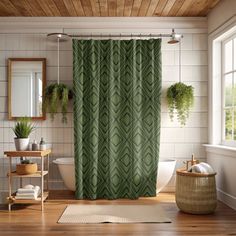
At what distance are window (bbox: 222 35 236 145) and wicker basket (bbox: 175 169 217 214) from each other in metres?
0.83

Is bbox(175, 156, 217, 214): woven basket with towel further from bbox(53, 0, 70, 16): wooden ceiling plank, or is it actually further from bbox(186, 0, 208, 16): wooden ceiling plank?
bbox(53, 0, 70, 16): wooden ceiling plank

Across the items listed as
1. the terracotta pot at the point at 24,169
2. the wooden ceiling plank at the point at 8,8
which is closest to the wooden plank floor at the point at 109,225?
the terracotta pot at the point at 24,169

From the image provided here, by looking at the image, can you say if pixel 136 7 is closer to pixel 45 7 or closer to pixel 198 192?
pixel 45 7

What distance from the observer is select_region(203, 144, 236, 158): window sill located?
4.34 meters

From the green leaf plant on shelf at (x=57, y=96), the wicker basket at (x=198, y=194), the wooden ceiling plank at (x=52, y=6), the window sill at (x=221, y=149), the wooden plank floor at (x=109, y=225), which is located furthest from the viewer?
the green leaf plant on shelf at (x=57, y=96)

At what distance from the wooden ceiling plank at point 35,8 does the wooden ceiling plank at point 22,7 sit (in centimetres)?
5

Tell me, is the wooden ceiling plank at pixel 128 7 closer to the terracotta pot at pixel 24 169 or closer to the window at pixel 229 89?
the window at pixel 229 89

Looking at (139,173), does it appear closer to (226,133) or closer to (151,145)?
(151,145)

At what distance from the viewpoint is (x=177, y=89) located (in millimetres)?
5180

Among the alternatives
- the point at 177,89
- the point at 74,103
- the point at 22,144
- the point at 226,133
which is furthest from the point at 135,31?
the point at 22,144

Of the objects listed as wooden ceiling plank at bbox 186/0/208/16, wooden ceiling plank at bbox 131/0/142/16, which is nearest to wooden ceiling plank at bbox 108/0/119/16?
wooden ceiling plank at bbox 131/0/142/16

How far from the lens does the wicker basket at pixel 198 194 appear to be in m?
4.10

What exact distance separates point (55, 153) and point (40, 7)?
79.9 inches

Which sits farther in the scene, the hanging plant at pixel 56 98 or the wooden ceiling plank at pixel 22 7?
the hanging plant at pixel 56 98
